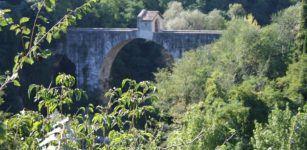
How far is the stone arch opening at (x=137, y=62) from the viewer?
31.3 m

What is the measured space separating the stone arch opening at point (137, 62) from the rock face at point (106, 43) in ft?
3.66

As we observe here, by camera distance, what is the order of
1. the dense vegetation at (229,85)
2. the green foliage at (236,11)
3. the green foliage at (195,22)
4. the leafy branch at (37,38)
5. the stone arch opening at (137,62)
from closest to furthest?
the leafy branch at (37,38) → the dense vegetation at (229,85) → the green foliage at (195,22) → the stone arch opening at (137,62) → the green foliage at (236,11)

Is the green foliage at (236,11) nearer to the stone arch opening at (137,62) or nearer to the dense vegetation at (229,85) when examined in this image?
the dense vegetation at (229,85)

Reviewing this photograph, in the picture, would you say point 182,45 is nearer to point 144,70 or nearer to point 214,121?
point 144,70

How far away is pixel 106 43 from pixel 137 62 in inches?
178

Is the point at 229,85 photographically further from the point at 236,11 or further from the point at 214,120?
the point at 236,11

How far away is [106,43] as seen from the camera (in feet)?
92.4

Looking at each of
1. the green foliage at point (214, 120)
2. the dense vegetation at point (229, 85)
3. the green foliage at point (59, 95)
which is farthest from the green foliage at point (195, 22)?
the green foliage at point (59, 95)

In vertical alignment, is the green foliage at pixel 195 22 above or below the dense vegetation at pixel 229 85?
above

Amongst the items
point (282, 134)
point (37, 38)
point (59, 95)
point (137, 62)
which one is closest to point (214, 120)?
point (282, 134)

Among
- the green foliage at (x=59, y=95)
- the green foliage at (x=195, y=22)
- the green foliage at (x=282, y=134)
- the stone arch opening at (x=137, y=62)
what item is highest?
the green foliage at (x=59, y=95)

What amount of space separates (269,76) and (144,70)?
→ 39.6 ft

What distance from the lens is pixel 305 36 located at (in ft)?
67.2

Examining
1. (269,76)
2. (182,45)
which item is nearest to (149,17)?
(182,45)
